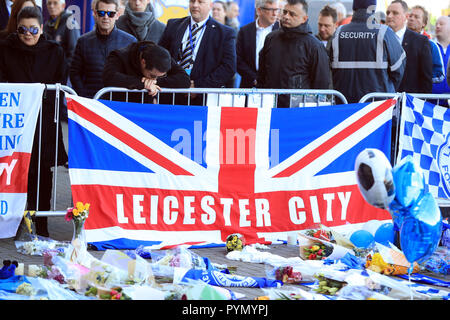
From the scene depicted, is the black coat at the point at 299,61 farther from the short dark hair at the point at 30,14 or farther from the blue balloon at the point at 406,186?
the blue balloon at the point at 406,186

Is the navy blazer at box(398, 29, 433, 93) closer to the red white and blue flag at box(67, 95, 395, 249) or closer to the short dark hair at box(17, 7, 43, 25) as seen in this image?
the red white and blue flag at box(67, 95, 395, 249)

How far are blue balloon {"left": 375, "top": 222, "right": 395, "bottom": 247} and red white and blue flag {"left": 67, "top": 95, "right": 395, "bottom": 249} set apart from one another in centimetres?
76

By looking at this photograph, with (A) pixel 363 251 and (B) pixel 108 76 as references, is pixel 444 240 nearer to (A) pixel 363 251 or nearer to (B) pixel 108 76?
(A) pixel 363 251

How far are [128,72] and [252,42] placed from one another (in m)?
3.71

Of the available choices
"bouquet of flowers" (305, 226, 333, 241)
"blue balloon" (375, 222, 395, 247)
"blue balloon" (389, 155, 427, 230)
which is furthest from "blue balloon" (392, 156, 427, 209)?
"bouquet of flowers" (305, 226, 333, 241)

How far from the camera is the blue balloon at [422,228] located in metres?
5.97

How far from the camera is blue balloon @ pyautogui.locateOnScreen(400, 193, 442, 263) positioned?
5.97m

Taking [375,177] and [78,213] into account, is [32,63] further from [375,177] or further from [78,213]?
[375,177]

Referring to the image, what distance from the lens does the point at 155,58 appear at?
8.46 meters

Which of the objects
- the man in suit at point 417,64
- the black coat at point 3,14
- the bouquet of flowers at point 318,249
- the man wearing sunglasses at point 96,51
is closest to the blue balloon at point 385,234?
the bouquet of flowers at point 318,249

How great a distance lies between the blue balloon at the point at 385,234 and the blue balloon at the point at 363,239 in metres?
0.06

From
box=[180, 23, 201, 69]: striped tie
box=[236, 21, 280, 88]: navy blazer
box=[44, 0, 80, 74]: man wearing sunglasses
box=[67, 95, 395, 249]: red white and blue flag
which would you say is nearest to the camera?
box=[67, 95, 395, 249]: red white and blue flag

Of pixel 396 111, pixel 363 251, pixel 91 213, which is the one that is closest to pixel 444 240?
pixel 363 251

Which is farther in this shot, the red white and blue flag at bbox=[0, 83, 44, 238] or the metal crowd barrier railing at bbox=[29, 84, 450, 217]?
the metal crowd barrier railing at bbox=[29, 84, 450, 217]
